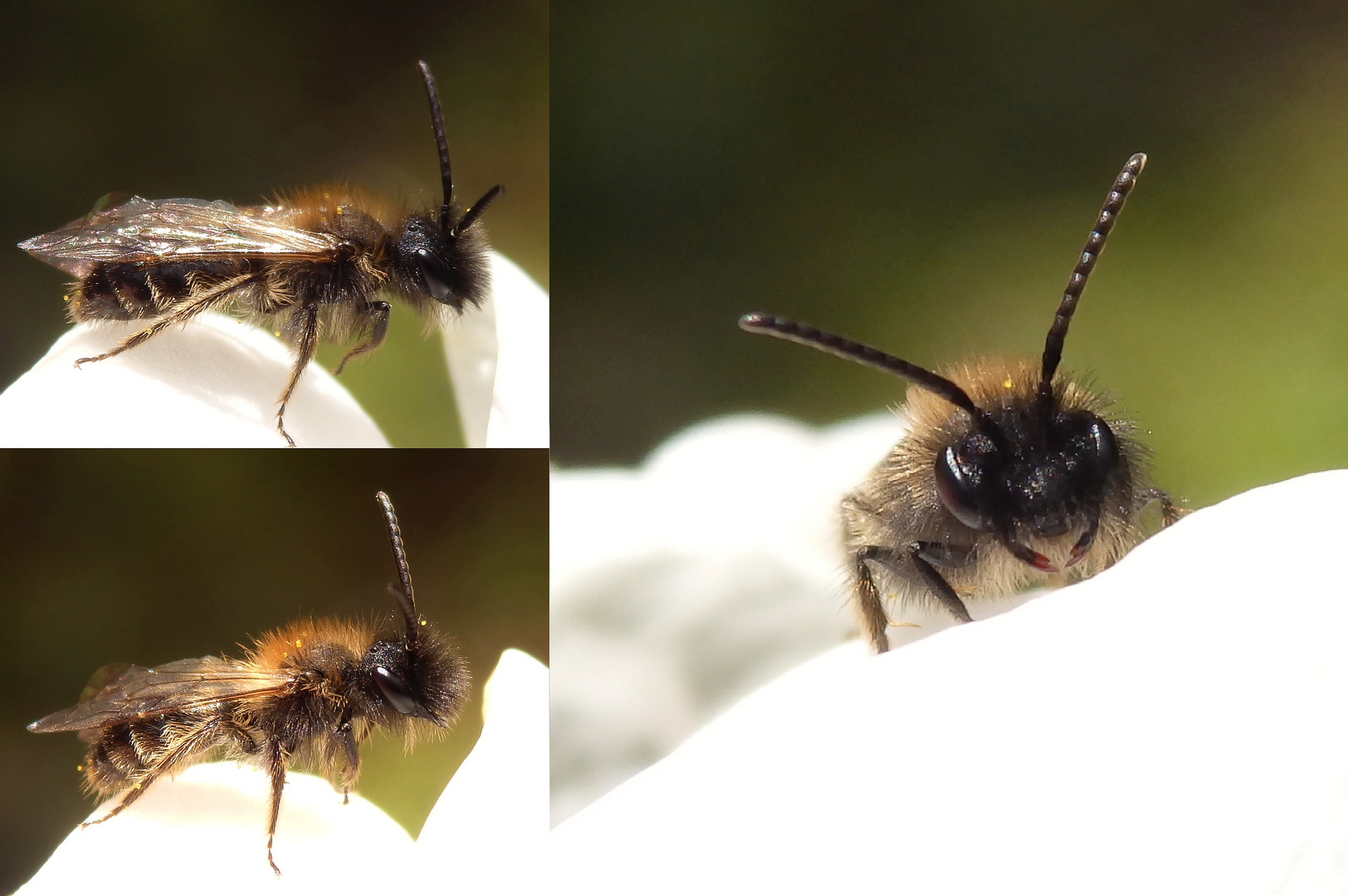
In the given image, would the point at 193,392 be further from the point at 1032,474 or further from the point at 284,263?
the point at 1032,474

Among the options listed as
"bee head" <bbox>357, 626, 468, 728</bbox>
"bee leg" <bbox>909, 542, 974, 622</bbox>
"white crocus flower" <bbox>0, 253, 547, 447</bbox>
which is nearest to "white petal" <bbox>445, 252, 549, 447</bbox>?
"white crocus flower" <bbox>0, 253, 547, 447</bbox>

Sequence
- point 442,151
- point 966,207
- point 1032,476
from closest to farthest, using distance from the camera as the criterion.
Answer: point 1032,476, point 442,151, point 966,207

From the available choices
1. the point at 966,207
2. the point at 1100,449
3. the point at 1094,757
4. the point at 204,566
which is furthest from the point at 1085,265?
the point at 966,207

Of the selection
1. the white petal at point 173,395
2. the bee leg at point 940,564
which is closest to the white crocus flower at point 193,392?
the white petal at point 173,395

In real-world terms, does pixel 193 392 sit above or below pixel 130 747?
above

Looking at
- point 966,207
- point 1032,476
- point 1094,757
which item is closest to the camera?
point 1094,757

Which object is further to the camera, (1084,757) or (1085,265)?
(1085,265)

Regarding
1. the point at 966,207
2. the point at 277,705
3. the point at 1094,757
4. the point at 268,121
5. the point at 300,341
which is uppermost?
the point at 966,207

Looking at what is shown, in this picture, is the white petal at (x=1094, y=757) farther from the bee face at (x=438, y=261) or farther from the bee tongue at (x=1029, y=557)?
the bee face at (x=438, y=261)
